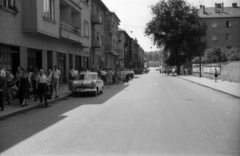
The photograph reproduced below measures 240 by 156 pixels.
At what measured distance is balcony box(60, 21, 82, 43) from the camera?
19.0m

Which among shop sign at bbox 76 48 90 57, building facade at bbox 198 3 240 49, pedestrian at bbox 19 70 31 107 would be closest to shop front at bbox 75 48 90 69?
shop sign at bbox 76 48 90 57

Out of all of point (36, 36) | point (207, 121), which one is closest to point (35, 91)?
point (36, 36)

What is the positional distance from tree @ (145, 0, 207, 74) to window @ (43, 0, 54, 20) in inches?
1392

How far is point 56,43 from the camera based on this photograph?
20188 millimetres

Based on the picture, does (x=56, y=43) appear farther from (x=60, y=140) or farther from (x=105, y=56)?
(x=105, y=56)

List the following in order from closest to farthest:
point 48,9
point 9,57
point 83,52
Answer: point 9,57 < point 48,9 < point 83,52

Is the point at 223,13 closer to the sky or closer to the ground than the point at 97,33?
closer to the sky

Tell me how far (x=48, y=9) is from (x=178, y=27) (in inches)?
1447

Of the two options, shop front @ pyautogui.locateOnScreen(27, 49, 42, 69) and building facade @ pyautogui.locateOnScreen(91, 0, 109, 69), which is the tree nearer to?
building facade @ pyautogui.locateOnScreen(91, 0, 109, 69)

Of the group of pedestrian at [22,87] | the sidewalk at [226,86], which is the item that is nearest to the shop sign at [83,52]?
the sidewalk at [226,86]

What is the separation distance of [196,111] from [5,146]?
6.32m

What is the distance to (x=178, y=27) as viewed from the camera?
49531 millimetres

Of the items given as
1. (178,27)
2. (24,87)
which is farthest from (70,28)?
(178,27)

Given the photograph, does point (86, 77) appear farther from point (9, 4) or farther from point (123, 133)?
point (123, 133)
